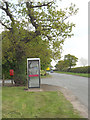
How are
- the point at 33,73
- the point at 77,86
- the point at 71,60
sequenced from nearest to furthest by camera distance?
the point at 33,73
the point at 77,86
the point at 71,60

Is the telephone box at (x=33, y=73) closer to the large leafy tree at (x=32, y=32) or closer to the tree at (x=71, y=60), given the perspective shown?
the large leafy tree at (x=32, y=32)

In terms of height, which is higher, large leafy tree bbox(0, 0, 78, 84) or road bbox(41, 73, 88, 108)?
large leafy tree bbox(0, 0, 78, 84)

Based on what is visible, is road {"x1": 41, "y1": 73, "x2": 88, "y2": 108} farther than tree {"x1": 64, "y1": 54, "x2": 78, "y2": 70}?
No

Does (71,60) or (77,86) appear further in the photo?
(71,60)

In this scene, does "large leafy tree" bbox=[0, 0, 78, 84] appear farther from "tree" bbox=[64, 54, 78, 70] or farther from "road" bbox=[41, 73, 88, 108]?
"tree" bbox=[64, 54, 78, 70]

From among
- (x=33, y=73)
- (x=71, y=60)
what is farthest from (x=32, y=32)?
(x=71, y=60)

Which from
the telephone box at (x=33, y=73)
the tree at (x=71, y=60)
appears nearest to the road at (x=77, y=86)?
the telephone box at (x=33, y=73)

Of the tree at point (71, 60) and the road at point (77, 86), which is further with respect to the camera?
the tree at point (71, 60)

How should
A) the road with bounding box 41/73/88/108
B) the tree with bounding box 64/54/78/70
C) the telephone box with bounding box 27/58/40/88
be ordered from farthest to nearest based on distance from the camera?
1. the tree with bounding box 64/54/78/70
2. the telephone box with bounding box 27/58/40/88
3. the road with bounding box 41/73/88/108

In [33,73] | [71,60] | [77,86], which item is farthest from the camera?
[71,60]

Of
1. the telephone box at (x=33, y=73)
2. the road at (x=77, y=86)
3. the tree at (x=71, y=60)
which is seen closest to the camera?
the road at (x=77, y=86)

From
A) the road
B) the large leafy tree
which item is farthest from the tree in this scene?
the large leafy tree

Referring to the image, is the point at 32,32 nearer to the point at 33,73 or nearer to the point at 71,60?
the point at 33,73

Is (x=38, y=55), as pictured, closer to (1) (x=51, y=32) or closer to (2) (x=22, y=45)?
(2) (x=22, y=45)
